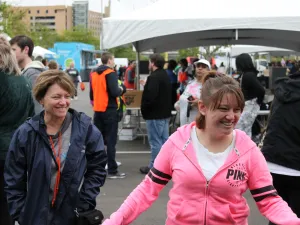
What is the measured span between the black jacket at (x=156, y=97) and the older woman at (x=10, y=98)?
365 cm

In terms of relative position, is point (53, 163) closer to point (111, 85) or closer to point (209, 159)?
point (209, 159)

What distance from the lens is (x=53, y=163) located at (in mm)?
2969

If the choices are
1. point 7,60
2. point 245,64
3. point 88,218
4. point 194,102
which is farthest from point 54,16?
point 88,218

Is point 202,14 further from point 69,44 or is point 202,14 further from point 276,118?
point 69,44

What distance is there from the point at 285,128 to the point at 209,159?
4.46 feet

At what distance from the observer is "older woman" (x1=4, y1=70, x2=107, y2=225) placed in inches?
116

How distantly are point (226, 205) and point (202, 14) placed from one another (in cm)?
635

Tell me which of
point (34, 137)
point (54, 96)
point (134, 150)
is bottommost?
point (134, 150)

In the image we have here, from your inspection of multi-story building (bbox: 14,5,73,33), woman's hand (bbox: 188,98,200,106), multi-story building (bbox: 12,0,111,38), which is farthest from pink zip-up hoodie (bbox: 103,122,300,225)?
multi-story building (bbox: 14,5,73,33)

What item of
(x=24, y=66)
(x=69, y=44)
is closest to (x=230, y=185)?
(x=24, y=66)

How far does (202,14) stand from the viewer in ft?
27.6

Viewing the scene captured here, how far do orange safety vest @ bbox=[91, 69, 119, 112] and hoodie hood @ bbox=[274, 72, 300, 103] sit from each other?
157 inches

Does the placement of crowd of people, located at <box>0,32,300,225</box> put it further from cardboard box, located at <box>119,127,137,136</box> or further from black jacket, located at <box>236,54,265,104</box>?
cardboard box, located at <box>119,127,137,136</box>

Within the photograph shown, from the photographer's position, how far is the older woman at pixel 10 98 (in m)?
3.87
